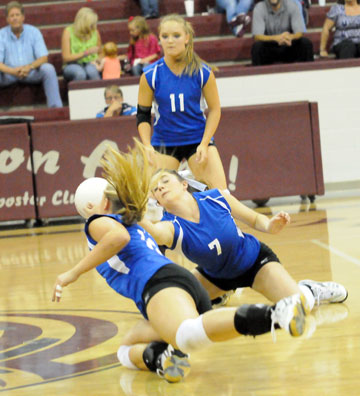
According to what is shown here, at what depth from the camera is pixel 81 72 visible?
12.3 m

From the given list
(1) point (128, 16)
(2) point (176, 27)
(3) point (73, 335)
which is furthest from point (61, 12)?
(3) point (73, 335)

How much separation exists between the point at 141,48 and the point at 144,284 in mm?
9209

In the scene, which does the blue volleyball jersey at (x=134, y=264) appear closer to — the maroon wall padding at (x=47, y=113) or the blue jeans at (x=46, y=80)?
the maroon wall padding at (x=47, y=113)

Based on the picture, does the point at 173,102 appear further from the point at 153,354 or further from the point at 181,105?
the point at 153,354

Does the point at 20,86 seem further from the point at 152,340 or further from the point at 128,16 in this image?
the point at 152,340

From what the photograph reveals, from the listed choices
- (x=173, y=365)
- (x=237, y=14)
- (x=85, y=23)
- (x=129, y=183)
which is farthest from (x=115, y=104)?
(x=173, y=365)

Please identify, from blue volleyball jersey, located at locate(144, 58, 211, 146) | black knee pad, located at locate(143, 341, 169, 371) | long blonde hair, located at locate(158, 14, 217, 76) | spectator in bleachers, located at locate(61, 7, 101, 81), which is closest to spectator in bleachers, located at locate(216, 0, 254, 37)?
spectator in bleachers, located at locate(61, 7, 101, 81)

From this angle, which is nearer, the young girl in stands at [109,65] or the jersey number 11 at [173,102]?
the jersey number 11 at [173,102]

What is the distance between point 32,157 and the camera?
10133 millimetres

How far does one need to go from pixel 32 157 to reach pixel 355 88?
474cm

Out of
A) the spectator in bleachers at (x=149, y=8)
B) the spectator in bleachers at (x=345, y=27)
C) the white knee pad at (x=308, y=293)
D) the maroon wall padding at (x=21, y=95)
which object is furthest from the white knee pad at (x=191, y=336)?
the spectator in bleachers at (x=149, y=8)

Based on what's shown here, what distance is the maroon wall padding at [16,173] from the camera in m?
10.1

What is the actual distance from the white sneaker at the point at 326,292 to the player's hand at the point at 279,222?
642 millimetres

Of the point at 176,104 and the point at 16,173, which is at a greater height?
the point at 176,104
